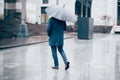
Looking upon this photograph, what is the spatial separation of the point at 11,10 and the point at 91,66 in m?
37.5

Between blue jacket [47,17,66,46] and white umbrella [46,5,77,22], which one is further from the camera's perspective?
blue jacket [47,17,66,46]

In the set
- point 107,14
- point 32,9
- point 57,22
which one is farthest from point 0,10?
point 57,22

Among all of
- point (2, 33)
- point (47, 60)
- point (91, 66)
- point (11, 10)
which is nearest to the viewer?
point (91, 66)

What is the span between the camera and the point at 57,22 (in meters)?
9.31

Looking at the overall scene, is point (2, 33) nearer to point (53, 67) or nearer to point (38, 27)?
point (38, 27)

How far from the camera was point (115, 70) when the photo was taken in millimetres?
9430

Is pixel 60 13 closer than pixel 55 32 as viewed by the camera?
Yes

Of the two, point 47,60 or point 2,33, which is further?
point 2,33

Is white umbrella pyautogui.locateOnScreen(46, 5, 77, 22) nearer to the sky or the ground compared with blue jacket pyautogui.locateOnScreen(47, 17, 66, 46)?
nearer to the sky

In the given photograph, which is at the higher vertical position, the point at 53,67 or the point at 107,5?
the point at 107,5

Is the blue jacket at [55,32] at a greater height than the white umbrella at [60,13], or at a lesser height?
lesser

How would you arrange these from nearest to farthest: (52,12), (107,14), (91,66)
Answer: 1. (52,12)
2. (91,66)
3. (107,14)

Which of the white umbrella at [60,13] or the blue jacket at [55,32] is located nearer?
the white umbrella at [60,13]

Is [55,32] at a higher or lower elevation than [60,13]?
lower
